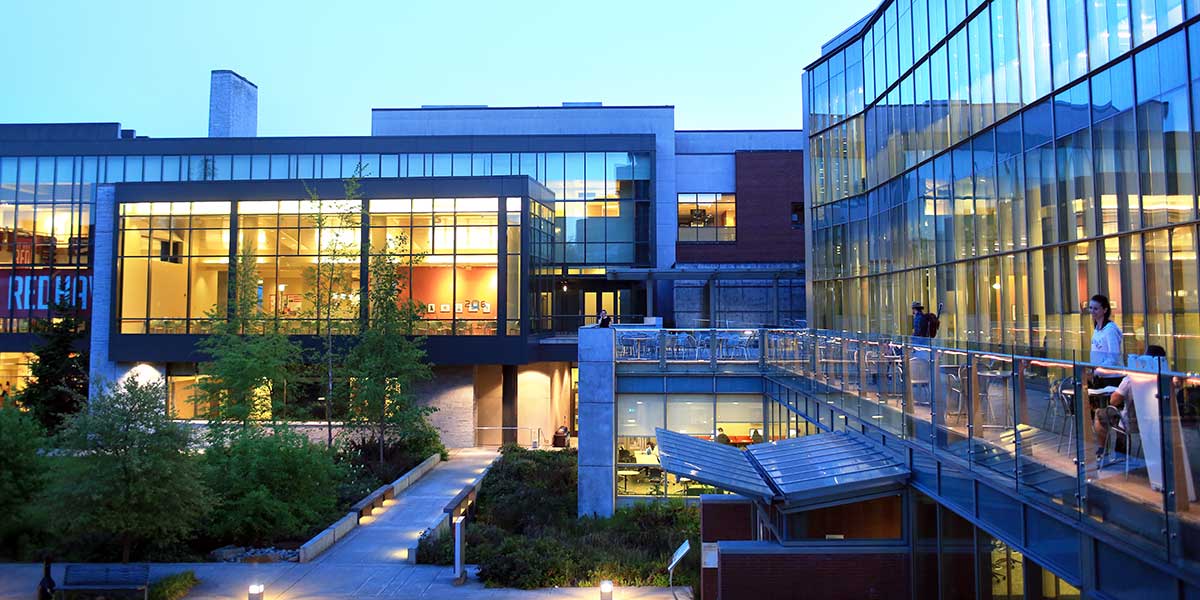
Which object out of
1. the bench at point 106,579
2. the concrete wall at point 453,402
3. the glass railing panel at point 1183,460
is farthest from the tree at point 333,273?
the glass railing panel at point 1183,460

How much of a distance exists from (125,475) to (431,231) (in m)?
19.5

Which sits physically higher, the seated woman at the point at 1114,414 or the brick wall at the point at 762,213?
the brick wall at the point at 762,213

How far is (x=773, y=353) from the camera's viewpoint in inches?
840

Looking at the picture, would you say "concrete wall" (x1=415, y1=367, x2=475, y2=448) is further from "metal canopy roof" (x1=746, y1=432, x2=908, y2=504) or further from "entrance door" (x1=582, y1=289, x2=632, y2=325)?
"metal canopy roof" (x1=746, y1=432, x2=908, y2=504)

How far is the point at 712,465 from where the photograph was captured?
11.9 meters

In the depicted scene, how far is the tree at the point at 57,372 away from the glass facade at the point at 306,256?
10.0ft

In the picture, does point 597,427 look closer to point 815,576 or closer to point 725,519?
point 725,519

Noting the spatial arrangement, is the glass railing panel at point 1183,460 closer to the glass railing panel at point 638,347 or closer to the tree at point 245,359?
the glass railing panel at point 638,347

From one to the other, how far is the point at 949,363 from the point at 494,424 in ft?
90.6

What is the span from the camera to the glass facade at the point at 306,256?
3384 cm

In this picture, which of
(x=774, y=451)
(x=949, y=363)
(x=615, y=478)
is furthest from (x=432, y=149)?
(x=949, y=363)

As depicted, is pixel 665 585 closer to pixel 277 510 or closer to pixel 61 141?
pixel 277 510

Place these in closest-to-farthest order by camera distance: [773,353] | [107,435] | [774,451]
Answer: [774,451]
[107,435]
[773,353]

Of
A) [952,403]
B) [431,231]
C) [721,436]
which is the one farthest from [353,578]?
[431,231]
